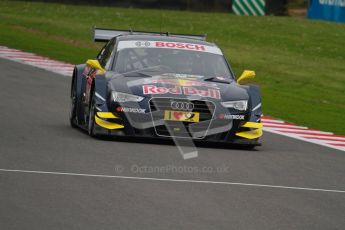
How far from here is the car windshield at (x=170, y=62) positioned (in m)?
13.3

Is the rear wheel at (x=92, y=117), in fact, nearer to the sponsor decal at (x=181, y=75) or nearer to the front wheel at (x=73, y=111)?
the sponsor decal at (x=181, y=75)

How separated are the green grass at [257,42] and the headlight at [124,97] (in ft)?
17.8

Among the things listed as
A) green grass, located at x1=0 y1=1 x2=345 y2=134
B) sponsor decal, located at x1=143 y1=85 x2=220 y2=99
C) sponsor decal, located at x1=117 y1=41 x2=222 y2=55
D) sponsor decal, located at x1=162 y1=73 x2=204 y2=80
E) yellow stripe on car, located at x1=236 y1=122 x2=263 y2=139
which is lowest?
green grass, located at x1=0 y1=1 x2=345 y2=134

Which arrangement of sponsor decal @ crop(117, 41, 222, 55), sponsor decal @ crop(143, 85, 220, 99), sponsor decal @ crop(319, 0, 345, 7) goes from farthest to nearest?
sponsor decal @ crop(319, 0, 345, 7) < sponsor decal @ crop(117, 41, 222, 55) < sponsor decal @ crop(143, 85, 220, 99)

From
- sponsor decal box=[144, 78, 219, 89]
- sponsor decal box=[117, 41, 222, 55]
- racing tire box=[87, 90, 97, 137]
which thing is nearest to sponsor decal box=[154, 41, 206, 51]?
sponsor decal box=[117, 41, 222, 55]

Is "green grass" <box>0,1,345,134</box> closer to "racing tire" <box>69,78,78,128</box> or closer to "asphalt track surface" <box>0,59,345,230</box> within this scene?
"racing tire" <box>69,78,78,128</box>

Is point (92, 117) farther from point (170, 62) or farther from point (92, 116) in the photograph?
point (170, 62)

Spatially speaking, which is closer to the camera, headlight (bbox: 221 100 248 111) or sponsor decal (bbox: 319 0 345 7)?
headlight (bbox: 221 100 248 111)

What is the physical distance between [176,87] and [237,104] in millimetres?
751

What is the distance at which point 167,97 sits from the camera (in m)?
12.2

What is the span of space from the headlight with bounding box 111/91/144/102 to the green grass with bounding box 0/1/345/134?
214 inches

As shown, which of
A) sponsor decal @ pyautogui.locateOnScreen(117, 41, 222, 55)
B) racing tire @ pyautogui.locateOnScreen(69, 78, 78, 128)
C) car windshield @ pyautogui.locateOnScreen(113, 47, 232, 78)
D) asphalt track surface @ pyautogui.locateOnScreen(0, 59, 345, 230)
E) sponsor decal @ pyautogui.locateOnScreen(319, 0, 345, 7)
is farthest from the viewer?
sponsor decal @ pyautogui.locateOnScreen(319, 0, 345, 7)

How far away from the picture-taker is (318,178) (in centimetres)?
1070

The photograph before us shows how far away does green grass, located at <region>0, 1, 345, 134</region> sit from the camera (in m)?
21.5
